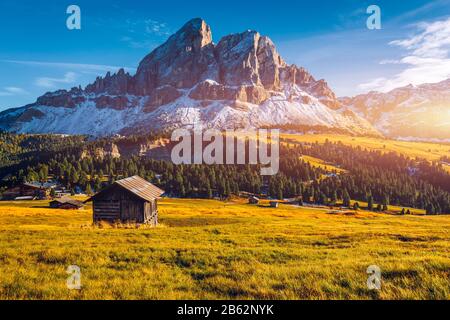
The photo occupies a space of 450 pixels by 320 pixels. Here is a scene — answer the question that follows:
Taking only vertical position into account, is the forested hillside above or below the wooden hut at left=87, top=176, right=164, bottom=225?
below

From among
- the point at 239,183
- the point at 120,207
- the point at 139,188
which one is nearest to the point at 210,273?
the point at 120,207

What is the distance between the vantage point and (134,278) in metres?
10.9

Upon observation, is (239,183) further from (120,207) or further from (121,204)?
(120,207)

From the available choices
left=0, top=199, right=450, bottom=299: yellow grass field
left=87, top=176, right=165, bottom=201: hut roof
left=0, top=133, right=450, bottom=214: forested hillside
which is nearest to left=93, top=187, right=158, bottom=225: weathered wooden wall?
left=87, top=176, right=165, bottom=201: hut roof

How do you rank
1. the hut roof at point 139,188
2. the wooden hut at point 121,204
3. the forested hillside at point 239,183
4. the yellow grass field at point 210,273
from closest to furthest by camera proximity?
1. the yellow grass field at point 210,273
2. the wooden hut at point 121,204
3. the hut roof at point 139,188
4. the forested hillside at point 239,183

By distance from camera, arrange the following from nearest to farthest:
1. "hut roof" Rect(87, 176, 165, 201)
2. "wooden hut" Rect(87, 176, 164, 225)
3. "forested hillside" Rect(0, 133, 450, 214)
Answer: "wooden hut" Rect(87, 176, 164, 225) → "hut roof" Rect(87, 176, 165, 201) → "forested hillside" Rect(0, 133, 450, 214)

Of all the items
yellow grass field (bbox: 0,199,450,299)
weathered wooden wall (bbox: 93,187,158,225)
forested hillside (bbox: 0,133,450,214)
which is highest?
yellow grass field (bbox: 0,199,450,299)

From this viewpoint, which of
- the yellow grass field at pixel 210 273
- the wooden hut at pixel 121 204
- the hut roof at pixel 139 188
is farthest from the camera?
the hut roof at pixel 139 188

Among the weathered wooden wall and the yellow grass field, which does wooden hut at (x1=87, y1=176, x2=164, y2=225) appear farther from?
the yellow grass field

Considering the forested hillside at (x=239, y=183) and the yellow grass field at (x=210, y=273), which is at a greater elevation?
the yellow grass field at (x=210, y=273)

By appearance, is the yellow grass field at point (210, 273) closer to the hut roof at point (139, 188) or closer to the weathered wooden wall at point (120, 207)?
the weathered wooden wall at point (120, 207)

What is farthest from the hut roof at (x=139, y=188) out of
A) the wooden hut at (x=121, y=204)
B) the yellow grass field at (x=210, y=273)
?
the yellow grass field at (x=210, y=273)
